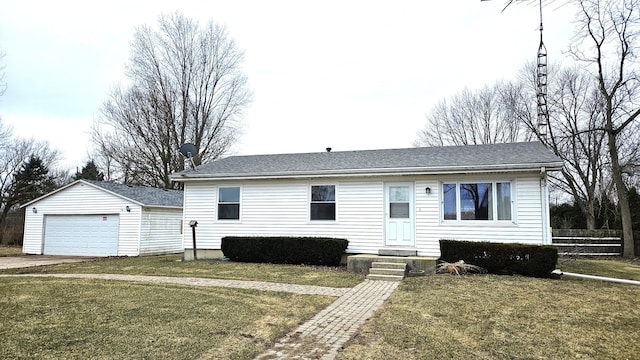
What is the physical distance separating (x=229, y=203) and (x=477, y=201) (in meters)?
8.29

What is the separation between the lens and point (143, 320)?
18.5ft

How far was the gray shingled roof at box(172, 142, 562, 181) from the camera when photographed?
436 inches

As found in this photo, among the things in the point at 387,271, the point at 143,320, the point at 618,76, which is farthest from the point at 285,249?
the point at 618,76

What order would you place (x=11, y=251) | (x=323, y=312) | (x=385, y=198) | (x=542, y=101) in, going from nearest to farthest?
(x=323, y=312), (x=385, y=198), (x=11, y=251), (x=542, y=101)

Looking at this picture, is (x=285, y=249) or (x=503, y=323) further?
(x=285, y=249)

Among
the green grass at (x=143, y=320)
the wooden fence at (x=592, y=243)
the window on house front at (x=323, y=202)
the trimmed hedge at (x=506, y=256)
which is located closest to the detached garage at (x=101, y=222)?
the window on house front at (x=323, y=202)

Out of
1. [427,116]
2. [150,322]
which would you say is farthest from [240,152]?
[150,322]

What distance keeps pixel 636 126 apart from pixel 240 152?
24.8 metres

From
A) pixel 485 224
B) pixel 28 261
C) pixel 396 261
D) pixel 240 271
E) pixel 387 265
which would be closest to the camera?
pixel 387 265

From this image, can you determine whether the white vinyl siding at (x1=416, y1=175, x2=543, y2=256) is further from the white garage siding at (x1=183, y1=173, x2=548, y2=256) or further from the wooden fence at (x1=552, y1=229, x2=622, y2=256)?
the wooden fence at (x1=552, y1=229, x2=622, y2=256)

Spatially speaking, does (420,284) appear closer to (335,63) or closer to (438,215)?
(438,215)

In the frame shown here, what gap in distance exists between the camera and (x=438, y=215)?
11547 mm

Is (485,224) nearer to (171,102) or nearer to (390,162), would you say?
(390,162)

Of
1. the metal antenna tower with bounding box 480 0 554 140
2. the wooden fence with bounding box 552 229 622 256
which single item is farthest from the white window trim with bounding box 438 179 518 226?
the metal antenna tower with bounding box 480 0 554 140
